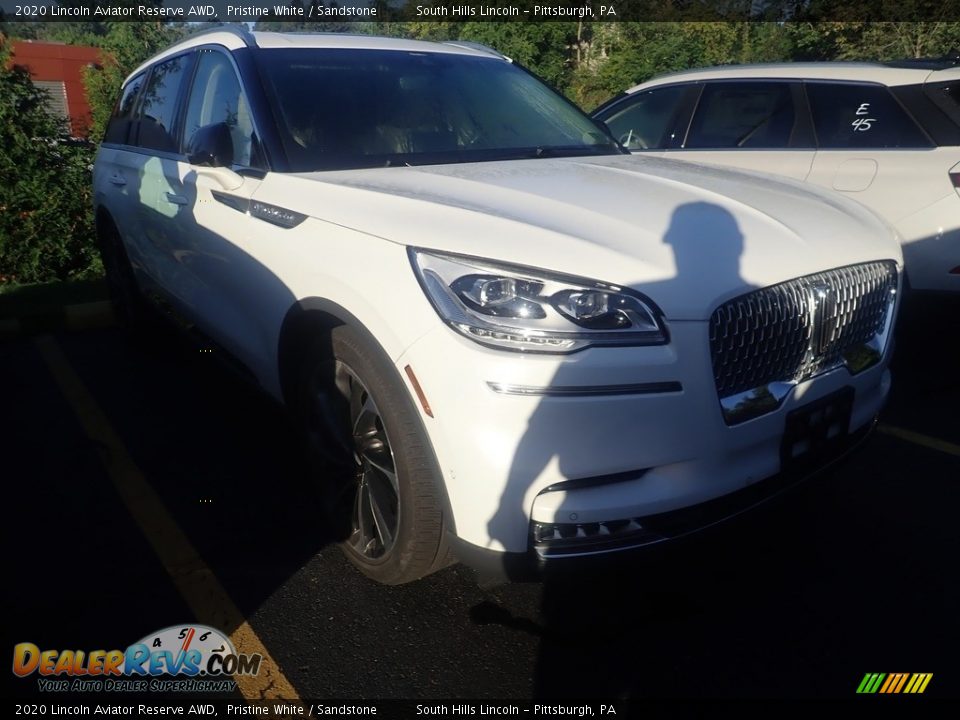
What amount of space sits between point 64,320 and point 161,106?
8.89 ft

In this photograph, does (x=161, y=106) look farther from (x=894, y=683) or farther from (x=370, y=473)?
(x=894, y=683)

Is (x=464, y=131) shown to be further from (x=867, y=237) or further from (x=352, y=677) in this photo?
(x=352, y=677)

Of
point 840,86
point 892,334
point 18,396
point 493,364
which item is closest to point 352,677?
point 493,364

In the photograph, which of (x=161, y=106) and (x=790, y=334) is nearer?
(x=790, y=334)

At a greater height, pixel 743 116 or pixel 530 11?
pixel 530 11

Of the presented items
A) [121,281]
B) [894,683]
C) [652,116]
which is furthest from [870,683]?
[121,281]

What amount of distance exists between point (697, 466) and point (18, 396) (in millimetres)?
4447

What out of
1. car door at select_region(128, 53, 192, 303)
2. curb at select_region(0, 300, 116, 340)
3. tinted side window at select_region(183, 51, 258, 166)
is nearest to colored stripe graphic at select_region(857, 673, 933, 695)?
tinted side window at select_region(183, 51, 258, 166)

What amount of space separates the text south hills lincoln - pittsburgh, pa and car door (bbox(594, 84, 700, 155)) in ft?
50.1

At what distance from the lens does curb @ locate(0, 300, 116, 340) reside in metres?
6.32

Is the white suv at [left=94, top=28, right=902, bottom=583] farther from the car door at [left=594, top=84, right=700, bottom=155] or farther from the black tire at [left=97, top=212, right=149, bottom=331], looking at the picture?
the car door at [left=594, top=84, right=700, bottom=155]

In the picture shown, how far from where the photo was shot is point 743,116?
19.0ft

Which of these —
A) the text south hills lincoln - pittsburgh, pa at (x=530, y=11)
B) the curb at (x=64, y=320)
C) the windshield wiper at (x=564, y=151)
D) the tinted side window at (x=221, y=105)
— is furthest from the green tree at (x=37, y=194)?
the text south hills lincoln - pittsburgh, pa at (x=530, y=11)

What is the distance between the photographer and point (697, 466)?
7.22 feet
